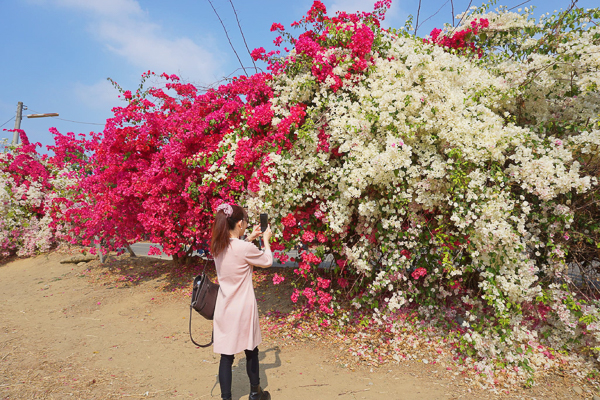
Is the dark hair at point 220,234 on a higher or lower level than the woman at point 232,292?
higher

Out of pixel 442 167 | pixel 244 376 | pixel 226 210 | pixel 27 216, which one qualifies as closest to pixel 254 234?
pixel 226 210

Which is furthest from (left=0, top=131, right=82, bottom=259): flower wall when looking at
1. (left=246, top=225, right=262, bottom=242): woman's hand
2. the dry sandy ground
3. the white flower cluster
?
(left=246, top=225, right=262, bottom=242): woman's hand

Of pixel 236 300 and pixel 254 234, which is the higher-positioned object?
pixel 254 234

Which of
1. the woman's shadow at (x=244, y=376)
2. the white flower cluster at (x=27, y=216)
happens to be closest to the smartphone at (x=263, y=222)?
the woman's shadow at (x=244, y=376)

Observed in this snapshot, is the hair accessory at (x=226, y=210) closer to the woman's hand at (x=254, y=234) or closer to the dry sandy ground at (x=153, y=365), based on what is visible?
the woman's hand at (x=254, y=234)

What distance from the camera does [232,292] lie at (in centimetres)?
294

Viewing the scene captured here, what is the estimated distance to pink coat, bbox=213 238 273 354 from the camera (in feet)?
9.52

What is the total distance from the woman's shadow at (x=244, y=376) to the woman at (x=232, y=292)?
583mm

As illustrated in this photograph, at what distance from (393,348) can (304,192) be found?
2.07 meters

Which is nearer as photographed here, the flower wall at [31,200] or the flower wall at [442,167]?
the flower wall at [442,167]

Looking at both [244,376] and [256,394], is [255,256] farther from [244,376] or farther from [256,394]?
[244,376]

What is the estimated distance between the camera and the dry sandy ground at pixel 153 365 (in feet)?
11.2

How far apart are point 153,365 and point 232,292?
1.91m

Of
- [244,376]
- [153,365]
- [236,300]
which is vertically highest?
[236,300]
